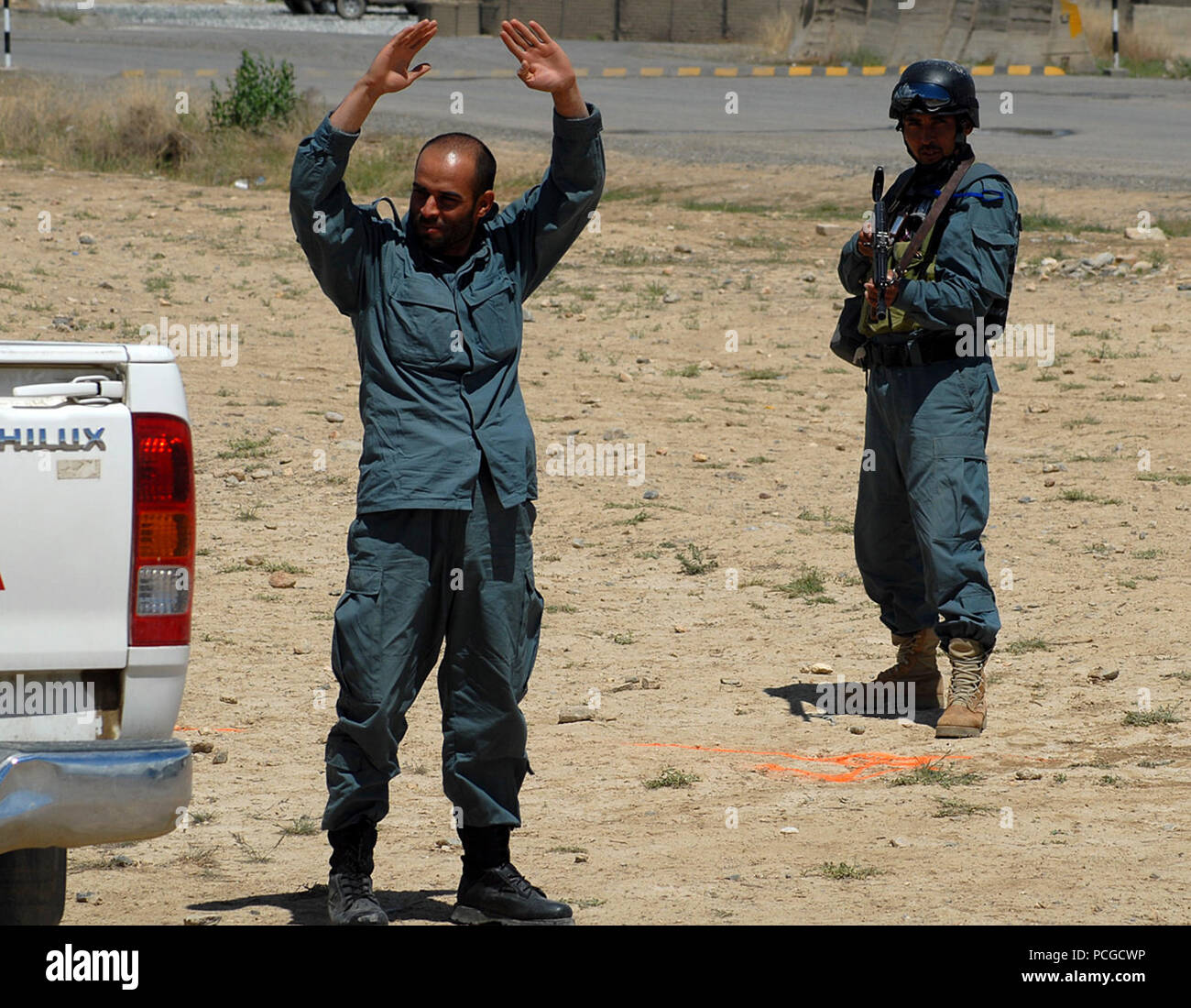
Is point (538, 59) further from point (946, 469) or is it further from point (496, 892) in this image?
point (946, 469)

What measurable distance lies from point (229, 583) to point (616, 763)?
8.51 feet

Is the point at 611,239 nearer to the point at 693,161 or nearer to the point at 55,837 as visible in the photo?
the point at 693,161

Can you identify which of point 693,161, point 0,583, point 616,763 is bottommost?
point 616,763

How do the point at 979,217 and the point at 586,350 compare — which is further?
the point at 586,350

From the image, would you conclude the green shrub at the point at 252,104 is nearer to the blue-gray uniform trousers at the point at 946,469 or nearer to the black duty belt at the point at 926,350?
the blue-gray uniform trousers at the point at 946,469

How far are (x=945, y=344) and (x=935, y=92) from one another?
790 millimetres

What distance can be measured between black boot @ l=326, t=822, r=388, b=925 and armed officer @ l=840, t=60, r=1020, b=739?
2.34 meters

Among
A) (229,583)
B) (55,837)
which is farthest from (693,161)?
(55,837)

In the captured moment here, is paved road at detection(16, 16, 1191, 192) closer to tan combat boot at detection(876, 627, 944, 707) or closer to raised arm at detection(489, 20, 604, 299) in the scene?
tan combat boot at detection(876, 627, 944, 707)

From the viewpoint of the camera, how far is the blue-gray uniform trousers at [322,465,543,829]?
3879 mm

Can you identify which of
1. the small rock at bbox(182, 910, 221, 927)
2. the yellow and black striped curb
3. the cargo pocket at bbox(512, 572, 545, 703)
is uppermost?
the yellow and black striped curb

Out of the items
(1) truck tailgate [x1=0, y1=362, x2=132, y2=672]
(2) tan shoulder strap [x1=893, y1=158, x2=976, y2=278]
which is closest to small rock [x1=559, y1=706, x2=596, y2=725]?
(2) tan shoulder strap [x1=893, y1=158, x2=976, y2=278]

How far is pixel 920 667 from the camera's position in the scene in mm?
6082

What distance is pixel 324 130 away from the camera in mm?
3898
